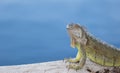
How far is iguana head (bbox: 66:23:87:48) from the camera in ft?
29.0

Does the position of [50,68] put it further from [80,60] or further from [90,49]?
[90,49]

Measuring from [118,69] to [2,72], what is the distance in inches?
72.3

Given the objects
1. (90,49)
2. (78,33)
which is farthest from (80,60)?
(78,33)

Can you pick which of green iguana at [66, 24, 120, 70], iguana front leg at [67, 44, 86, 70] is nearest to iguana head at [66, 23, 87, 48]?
green iguana at [66, 24, 120, 70]

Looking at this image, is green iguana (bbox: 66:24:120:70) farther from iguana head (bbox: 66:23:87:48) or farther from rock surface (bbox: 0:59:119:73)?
rock surface (bbox: 0:59:119:73)

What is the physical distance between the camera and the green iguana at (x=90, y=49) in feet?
29.1

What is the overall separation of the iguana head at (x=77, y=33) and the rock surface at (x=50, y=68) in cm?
40

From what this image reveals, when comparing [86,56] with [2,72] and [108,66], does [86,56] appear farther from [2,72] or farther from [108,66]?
[2,72]

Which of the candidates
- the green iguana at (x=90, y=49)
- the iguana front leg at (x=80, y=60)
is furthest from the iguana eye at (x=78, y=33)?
the iguana front leg at (x=80, y=60)

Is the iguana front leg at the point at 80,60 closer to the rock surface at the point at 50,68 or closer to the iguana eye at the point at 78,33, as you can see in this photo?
the rock surface at the point at 50,68

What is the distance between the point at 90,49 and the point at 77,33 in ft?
1.08

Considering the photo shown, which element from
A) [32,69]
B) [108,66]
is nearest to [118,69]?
[108,66]

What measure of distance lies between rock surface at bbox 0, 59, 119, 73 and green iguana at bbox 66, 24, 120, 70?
12cm

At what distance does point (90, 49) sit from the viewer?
8930mm
